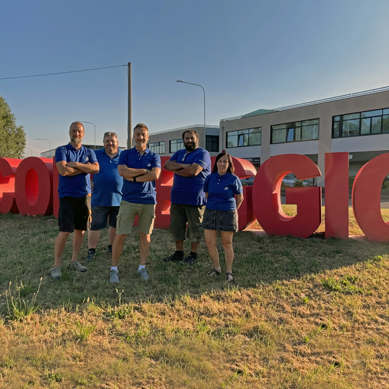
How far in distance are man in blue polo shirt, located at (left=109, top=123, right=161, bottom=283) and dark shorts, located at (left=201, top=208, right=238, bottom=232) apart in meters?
0.75

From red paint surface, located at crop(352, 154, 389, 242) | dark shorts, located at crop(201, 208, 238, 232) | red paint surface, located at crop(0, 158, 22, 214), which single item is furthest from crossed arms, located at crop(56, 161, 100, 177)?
red paint surface, located at crop(0, 158, 22, 214)

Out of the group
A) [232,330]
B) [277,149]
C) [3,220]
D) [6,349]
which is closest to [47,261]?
[6,349]

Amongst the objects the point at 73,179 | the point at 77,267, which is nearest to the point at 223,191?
the point at 73,179

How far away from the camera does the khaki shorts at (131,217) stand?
391cm

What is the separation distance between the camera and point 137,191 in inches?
156

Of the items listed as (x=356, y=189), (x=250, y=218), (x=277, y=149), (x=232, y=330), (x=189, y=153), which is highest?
(x=277, y=149)

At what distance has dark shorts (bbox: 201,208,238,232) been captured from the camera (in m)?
3.99

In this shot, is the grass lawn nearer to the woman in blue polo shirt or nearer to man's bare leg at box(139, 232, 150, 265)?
man's bare leg at box(139, 232, 150, 265)

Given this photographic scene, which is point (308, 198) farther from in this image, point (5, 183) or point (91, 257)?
point (5, 183)

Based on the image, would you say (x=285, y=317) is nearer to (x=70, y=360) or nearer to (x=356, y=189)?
(x=70, y=360)

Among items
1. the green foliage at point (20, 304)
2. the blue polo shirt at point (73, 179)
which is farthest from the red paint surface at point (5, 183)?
the green foliage at point (20, 304)

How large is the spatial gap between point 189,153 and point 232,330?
8.10ft

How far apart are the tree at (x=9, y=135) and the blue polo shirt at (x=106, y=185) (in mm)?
31353

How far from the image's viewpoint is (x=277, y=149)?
106 feet
